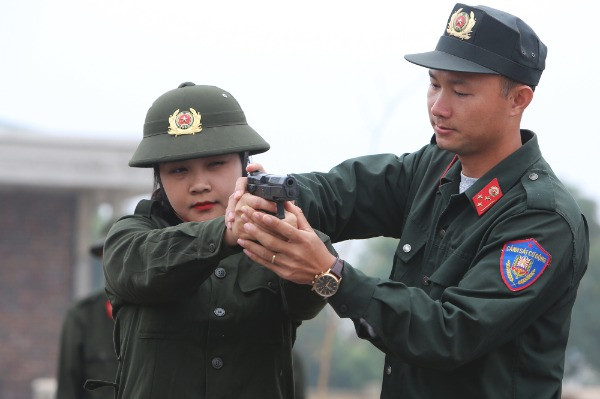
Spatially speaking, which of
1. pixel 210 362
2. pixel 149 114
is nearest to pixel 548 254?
pixel 210 362

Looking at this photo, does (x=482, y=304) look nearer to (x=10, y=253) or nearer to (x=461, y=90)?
(x=461, y=90)

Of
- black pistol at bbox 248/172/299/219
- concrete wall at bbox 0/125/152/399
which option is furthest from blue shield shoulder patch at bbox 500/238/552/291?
concrete wall at bbox 0/125/152/399

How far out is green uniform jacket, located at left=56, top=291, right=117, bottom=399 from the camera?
7.57 m

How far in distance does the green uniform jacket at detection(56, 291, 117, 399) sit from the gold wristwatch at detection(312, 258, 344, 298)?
3802 millimetres

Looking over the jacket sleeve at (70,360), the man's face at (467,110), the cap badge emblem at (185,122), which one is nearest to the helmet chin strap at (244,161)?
the cap badge emblem at (185,122)

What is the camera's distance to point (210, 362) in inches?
165

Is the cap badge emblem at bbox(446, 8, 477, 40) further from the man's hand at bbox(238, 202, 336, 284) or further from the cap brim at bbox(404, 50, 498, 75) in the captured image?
the man's hand at bbox(238, 202, 336, 284)

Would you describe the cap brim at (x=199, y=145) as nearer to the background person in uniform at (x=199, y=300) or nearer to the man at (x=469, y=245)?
the background person in uniform at (x=199, y=300)

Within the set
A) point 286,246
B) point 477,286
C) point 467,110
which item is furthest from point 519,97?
point 286,246

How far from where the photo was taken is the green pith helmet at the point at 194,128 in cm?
423

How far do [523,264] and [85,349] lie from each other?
4.38 m

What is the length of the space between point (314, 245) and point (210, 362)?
69 centimetres

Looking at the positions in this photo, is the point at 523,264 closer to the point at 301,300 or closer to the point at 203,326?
the point at 301,300

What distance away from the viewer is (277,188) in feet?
12.2
